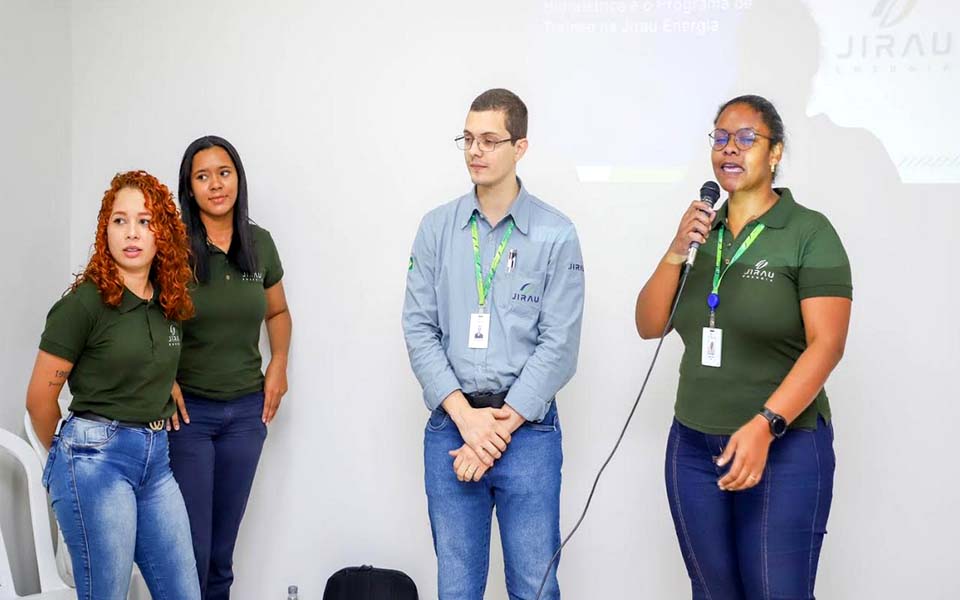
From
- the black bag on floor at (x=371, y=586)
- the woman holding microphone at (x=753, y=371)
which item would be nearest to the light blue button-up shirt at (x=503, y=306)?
the woman holding microphone at (x=753, y=371)

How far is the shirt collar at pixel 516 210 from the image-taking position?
239 centimetres

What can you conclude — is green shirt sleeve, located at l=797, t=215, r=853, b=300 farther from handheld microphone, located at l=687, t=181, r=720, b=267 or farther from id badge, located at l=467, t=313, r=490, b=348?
id badge, located at l=467, t=313, r=490, b=348

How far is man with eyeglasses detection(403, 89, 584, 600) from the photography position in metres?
2.30

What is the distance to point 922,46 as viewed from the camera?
303cm

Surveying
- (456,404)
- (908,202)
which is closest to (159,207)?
(456,404)

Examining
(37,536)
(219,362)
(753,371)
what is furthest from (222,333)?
(753,371)

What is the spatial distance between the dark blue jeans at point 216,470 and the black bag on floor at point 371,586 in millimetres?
400

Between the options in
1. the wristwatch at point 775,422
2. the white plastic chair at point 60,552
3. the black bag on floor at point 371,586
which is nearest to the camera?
the wristwatch at point 775,422

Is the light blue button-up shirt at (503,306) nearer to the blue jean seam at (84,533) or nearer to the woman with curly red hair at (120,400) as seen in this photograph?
the woman with curly red hair at (120,400)

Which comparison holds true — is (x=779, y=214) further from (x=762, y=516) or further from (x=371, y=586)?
(x=371, y=586)

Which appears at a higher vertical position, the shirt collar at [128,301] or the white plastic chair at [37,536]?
the shirt collar at [128,301]

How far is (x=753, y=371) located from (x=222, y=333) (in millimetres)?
1637

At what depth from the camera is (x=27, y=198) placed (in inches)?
130

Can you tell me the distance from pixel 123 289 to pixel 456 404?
3.04 feet
